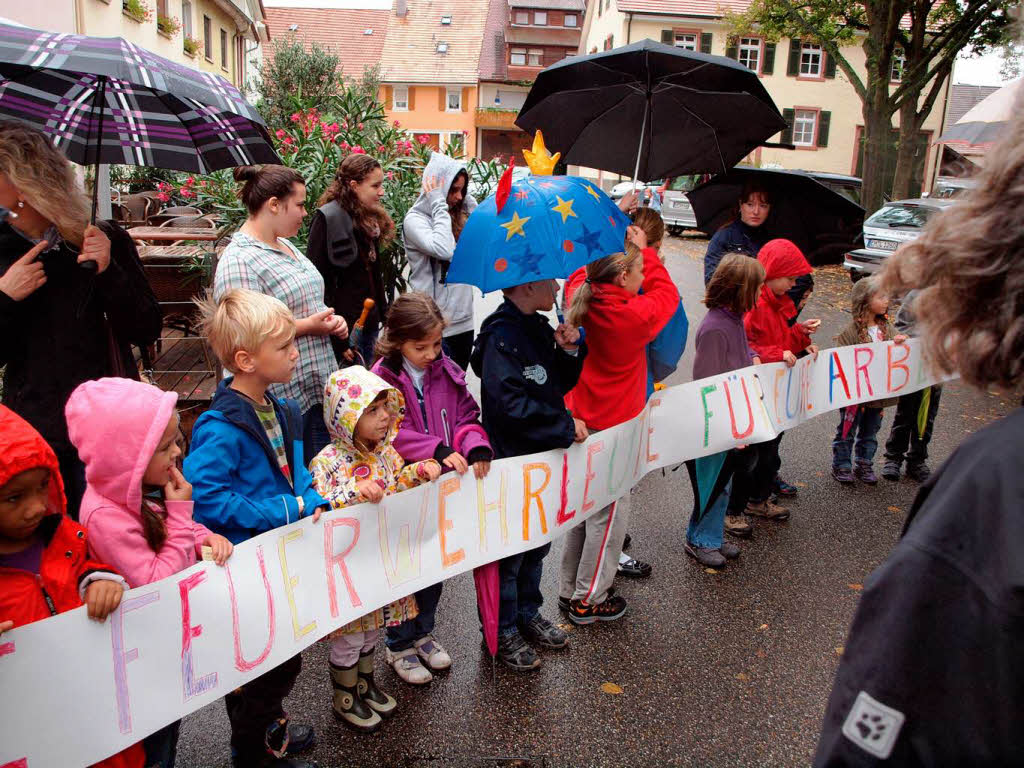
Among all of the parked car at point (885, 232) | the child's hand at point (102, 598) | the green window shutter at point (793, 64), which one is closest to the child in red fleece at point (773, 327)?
the child's hand at point (102, 598)

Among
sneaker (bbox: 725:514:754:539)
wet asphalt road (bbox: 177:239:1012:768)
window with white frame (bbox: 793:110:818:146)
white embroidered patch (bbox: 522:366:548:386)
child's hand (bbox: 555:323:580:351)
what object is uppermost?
window with white frame (bbox: 793:110:818:146)

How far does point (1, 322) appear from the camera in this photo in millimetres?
2725

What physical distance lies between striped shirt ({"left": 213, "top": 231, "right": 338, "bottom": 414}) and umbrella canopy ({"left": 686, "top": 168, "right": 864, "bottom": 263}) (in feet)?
10.2

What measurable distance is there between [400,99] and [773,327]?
202 ft

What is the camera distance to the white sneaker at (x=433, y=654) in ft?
11.8

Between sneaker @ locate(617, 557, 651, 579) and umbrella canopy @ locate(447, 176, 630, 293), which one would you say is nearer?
umbrella canopy @ locate(447, 176, 630, 293)

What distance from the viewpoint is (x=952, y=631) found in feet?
3.31

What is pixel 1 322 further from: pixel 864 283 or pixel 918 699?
pixel 864 283

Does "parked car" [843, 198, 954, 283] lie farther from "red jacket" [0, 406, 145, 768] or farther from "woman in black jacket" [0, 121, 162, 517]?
"red jacket" [0, 406, 145, 768]

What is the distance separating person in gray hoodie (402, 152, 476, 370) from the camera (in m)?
5.21

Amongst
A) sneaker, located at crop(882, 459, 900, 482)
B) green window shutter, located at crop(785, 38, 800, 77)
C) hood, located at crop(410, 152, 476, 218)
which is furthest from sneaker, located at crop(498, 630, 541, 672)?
green window shutter, located at crop(785, 38, 800, 77)

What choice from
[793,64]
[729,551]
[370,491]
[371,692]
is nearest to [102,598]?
[370,491]

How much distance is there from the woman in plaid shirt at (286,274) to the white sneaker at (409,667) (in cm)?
98

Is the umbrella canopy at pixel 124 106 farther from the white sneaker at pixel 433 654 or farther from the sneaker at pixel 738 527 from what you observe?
the sneaker at pixel 738 527
